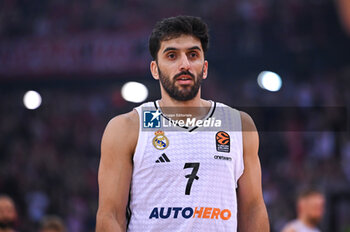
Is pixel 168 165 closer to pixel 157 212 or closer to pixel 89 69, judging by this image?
pixel 157 212

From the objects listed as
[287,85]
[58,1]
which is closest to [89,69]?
[58,1]

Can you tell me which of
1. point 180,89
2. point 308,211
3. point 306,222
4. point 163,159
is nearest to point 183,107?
point 180,89

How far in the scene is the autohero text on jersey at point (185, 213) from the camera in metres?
3.58

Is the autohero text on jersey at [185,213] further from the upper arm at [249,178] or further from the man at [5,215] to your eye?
the man at [5,215]

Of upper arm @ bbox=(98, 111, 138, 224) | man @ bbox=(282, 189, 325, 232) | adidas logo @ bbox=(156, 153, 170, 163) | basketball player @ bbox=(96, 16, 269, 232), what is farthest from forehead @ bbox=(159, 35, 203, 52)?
man @ bbox=(282, 189, 325, 232)

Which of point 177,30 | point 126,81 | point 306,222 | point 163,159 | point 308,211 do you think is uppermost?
point 126,81

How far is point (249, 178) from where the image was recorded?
383 centimetres

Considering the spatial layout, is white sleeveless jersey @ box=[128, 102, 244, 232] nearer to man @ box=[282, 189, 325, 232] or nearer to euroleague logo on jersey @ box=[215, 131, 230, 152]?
euroleague logo on jersey @ box=[215, 131, 230, 152]

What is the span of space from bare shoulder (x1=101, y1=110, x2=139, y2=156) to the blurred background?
25.1 feet

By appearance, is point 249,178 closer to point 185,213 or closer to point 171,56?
point 185,213

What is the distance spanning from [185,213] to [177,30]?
109 centimetres

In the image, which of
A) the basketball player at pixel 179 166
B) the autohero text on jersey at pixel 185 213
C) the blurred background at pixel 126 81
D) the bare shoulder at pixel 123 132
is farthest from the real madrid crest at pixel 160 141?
the blurred background at pixel 126 81

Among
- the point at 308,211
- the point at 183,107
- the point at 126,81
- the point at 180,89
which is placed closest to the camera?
the point at 180,89

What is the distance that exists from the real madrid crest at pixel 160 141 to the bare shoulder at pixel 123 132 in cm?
11
